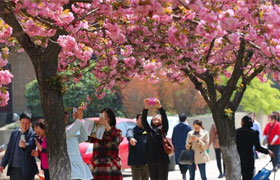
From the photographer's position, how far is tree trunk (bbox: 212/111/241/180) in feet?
48.0

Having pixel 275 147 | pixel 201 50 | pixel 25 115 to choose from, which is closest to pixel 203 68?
pixel 201 50

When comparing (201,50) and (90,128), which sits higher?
(201,50)

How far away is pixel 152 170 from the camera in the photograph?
12.6 meters

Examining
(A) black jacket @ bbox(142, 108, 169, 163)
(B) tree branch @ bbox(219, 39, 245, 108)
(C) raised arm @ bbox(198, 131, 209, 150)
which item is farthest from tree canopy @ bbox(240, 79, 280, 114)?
(A) black jacket @ bbox(142, 108, 169, 163)

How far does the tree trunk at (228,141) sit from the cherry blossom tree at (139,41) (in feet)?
0.06

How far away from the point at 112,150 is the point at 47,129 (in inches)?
54.3

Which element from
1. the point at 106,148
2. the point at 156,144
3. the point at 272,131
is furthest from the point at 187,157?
the point at 106,148

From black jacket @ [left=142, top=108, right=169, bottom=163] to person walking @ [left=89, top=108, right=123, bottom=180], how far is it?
105 cm

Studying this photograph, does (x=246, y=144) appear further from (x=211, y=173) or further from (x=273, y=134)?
(x=211, y=173)

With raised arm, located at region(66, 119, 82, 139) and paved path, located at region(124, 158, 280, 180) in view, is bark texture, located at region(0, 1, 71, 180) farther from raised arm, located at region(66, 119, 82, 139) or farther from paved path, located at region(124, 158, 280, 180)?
paved path, located at region(124, 158, 280, 180)

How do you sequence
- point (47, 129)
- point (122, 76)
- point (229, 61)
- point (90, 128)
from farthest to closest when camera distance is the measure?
point (229, 61) < point (122, 76) < point (90, 128) < point (47, 129)

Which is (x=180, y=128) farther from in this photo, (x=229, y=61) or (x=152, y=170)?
(x=152, y=170)

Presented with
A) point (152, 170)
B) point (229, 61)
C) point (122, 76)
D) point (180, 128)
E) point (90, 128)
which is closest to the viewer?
point (90, 128)

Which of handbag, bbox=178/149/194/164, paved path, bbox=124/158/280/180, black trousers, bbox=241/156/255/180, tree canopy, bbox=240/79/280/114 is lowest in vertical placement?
paved path, bbox=124/158/280/180
